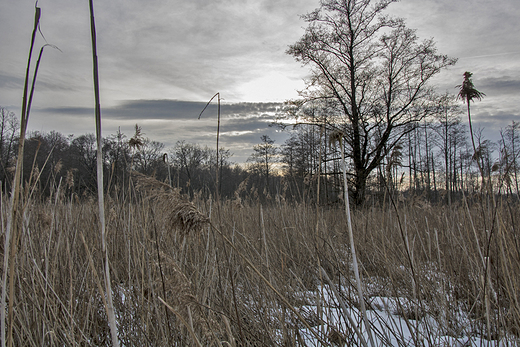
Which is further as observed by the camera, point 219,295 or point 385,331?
point 219,295

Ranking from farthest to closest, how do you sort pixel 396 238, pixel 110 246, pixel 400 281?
pixel 396 238
pixel 110 246
pixel 400 281

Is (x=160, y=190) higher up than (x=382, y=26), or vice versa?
(x=382, y=26)

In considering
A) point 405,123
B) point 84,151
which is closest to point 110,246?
point 405,123

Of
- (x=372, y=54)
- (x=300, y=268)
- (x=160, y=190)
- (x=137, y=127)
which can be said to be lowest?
(x=300, y=268)

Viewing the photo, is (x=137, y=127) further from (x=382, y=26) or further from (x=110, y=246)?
(x=382, y=26)

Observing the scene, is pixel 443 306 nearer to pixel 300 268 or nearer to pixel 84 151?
pixel 300 268

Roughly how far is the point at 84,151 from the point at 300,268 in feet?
138

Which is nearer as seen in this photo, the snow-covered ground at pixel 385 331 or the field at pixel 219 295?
the field at pixel 219 295

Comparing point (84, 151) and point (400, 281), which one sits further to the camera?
point (84, 151)

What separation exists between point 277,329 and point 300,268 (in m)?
1.60

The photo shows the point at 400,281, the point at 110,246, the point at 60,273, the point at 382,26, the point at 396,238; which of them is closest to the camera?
the point at 60,273

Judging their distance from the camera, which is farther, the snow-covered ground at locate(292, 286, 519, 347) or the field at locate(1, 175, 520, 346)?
the snow-covered ground at locate(292, 286, 519, 347)

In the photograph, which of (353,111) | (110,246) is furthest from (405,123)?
(110,246)

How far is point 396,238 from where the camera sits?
14.2ft
